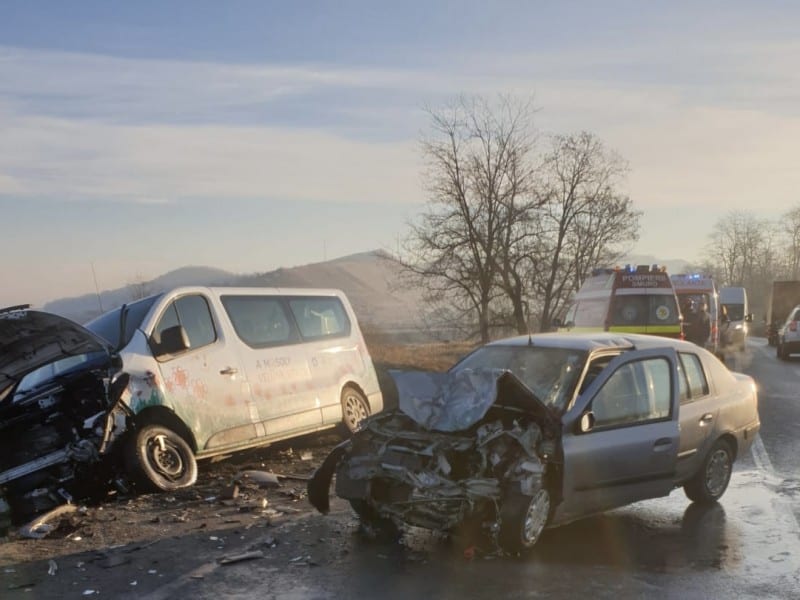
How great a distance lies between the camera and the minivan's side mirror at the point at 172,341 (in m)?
8.31

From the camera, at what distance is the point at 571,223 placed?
118 feet

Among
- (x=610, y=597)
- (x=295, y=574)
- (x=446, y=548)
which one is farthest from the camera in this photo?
(x=446, y=548)

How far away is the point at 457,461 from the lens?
19.7ft

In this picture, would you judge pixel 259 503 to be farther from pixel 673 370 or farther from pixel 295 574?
pixel 673 370

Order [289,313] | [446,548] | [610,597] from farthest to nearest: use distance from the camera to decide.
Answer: [289,313] < [446,548] < [610,597]

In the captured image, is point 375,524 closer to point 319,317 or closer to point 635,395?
point 635,395

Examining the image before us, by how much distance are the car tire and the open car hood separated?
0.80 metres

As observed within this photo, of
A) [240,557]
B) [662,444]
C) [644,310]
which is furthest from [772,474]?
[644,310]

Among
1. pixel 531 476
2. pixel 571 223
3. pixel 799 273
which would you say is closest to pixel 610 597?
pixel 531 476

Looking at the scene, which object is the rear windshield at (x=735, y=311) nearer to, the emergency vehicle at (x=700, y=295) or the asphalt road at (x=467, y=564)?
the emergency vehicle at (x=700, y=295)

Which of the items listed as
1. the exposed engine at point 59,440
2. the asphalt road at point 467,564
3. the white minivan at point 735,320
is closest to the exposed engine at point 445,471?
the asphalt road at point 467,564

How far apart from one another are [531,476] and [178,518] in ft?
10.5

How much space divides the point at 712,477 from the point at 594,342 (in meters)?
1.84

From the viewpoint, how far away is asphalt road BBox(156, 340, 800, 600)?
518 cm
